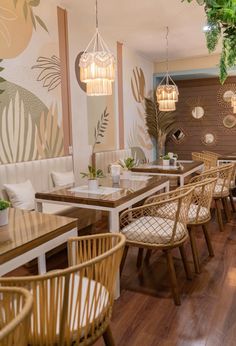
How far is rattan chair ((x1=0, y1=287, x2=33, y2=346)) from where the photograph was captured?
0.78 m

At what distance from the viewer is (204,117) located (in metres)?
7.42

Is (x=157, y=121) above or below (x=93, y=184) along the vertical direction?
above

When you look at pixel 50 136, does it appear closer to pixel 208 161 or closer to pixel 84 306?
pixel 208 161

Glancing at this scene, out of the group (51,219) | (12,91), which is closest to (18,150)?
(12,91)

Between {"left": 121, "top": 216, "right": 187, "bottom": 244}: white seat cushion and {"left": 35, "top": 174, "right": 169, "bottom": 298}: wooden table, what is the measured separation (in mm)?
143

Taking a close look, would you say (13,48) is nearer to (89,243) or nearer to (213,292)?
(89,243)

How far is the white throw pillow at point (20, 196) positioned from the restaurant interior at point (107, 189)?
0.6 inches

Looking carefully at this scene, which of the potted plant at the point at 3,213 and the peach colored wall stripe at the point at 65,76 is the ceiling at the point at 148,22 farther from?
the potted plant at the point at 3,213

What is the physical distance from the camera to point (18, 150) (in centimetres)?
355

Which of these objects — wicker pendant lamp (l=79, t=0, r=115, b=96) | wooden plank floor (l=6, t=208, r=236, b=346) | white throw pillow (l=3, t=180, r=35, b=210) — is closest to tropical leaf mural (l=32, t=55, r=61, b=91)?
wicker pendant lamp (l=79, t=0, r=115, b=96)

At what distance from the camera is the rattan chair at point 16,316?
2.56 feet

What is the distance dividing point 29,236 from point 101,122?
3872mm

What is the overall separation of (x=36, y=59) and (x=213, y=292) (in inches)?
129

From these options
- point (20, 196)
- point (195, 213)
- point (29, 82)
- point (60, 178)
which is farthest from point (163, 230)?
point (29, 82)
